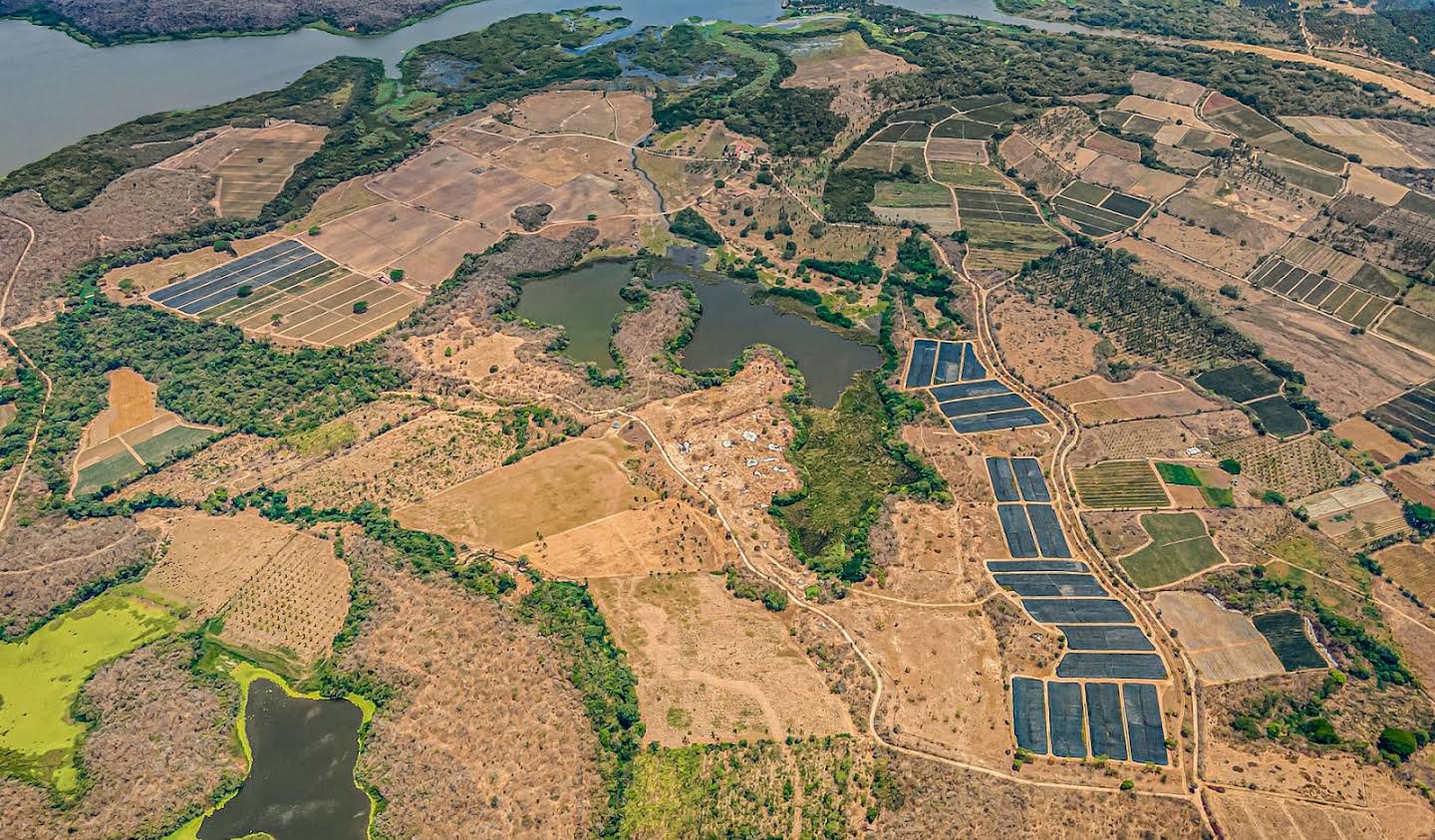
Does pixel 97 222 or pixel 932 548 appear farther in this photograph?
pixel 97 222

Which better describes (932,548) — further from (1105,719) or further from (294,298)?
(294,298)

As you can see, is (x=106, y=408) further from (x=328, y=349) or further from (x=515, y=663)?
(x=515, y=663)

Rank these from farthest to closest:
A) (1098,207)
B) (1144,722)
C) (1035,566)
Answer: (1098,207), (1035,566), (1144,722)

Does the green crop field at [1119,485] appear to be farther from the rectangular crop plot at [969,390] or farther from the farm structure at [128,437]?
the farm structure at [128,437]

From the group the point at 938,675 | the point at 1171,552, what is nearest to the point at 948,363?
the point at 1171,552

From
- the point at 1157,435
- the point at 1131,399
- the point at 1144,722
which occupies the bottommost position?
the point at 1144,722

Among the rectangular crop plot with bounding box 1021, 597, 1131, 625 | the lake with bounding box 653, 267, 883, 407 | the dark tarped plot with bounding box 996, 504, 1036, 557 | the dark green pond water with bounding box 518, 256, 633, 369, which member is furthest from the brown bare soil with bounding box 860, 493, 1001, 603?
the dark green pond water with bounding box 518, 256, 633, 369
